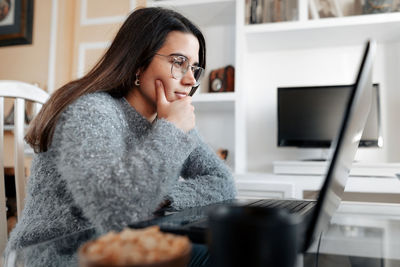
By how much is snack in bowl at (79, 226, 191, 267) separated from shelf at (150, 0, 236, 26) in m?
2.07

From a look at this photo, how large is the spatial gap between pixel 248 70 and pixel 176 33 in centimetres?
151

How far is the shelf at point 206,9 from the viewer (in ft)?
7.25

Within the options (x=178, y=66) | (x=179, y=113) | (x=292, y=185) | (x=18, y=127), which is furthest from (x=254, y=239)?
(x=292, y=185)

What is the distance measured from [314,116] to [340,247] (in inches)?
66.5

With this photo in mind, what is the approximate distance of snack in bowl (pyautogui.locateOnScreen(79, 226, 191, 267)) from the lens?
225 millimetres

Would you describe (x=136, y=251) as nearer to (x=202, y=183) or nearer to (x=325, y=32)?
(x=202, y=183)

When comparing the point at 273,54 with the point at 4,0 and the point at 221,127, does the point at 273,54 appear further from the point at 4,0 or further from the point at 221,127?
the point at 4,0

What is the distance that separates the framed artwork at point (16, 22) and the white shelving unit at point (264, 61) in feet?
3.74

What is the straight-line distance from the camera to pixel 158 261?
0.74ft

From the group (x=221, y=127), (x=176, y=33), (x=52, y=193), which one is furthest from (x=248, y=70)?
(x=52, y=193)

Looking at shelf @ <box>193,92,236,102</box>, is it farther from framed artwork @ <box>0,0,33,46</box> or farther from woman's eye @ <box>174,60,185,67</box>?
framed artwork @ <box>0,0,33,46</box>

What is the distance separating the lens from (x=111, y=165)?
592mm

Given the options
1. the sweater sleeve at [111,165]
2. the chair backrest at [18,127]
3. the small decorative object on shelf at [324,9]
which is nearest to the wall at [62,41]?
the small decorative object on shelf at [324,9]

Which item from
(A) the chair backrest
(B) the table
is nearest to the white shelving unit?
(A) the chair backrest
